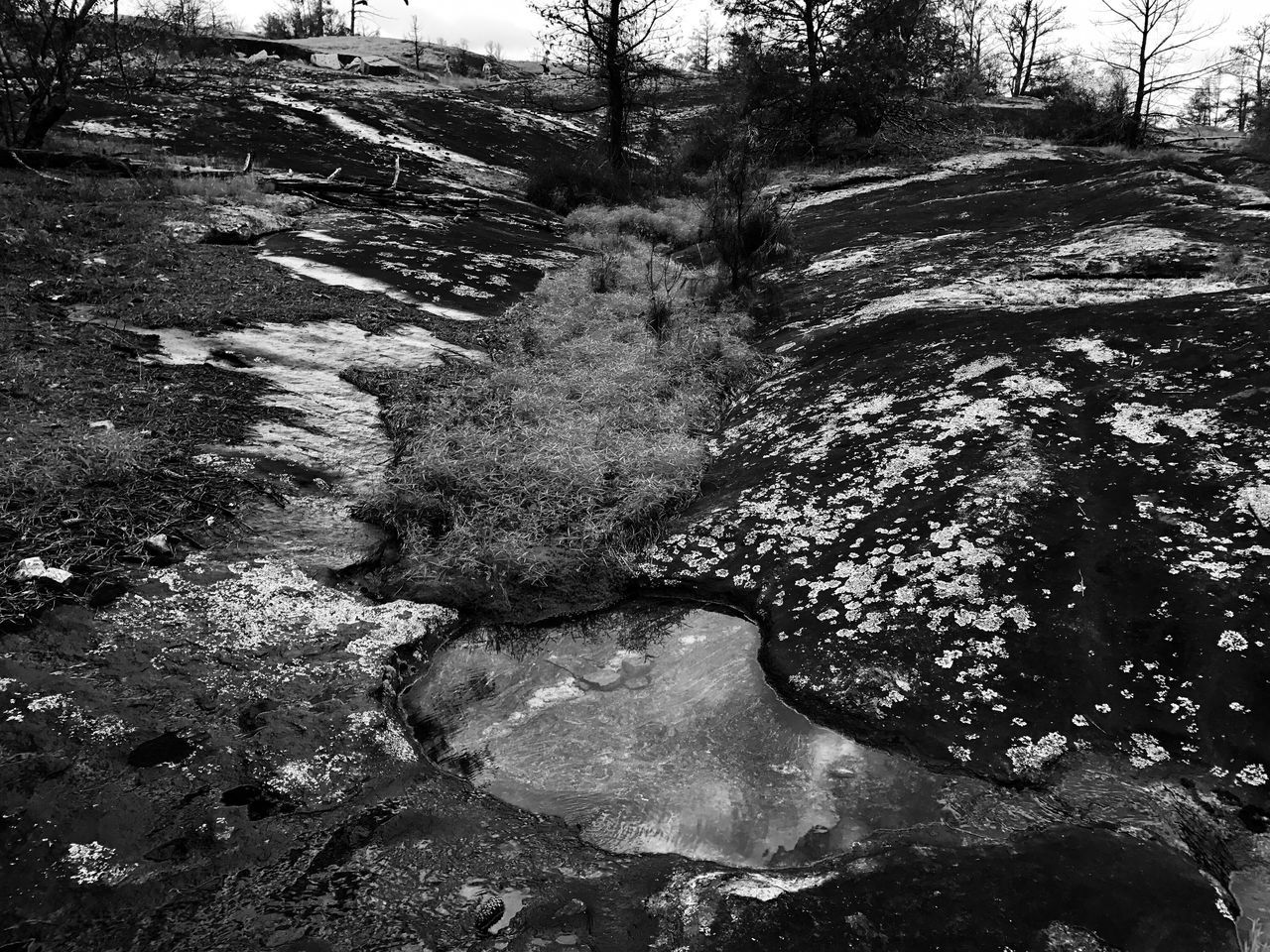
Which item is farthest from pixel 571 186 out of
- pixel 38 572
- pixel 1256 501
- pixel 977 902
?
pixel 977 902

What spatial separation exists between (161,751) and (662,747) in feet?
3.84

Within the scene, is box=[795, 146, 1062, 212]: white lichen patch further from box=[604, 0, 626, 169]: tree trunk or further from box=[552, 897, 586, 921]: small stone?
box=[552, 897, 586, 921]: small stone

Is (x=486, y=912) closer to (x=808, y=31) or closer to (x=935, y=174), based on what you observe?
(x=935, y=174)

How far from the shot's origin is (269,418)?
3.40 meters

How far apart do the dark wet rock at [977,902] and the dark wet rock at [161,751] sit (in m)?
1.14

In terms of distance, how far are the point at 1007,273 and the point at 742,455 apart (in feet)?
7.01

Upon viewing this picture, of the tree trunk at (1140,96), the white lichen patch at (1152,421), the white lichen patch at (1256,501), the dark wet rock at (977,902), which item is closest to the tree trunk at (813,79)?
the tree trunk at (1140,96)

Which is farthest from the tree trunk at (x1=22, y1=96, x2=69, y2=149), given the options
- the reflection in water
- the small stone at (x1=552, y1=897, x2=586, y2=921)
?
the small stone at (x1=552, y1=897, x2=586, y2=921)

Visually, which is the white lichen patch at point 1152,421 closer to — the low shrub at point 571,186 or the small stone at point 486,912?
the small stone at point 486,912

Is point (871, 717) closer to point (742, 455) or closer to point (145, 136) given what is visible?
point (742, 455)

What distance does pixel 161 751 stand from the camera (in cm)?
164

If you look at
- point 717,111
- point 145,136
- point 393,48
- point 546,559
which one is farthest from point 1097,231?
point 393,48

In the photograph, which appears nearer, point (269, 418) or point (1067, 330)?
point (1067, 330)

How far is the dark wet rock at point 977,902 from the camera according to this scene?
119 centimetres
